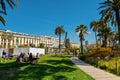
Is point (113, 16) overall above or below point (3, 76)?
above

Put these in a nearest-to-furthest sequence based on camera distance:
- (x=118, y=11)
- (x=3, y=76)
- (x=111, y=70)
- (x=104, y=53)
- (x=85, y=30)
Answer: (x=3, y=76)
(x=111, y=70)
(x=104, y=53)
(x=118, y=11)
(x=85, y=30)

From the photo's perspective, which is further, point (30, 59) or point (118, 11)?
point (118, 11)

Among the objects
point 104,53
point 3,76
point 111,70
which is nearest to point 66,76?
point 3,76

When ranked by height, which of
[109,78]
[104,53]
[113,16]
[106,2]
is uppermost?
[106,2]

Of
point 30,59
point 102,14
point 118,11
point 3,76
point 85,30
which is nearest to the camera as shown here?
point 3,76

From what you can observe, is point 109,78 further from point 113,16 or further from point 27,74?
point 113,16

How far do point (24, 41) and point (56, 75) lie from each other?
141 m

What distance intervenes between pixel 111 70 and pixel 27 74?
8.81 meters

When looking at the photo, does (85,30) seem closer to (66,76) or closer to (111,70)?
(111,70)

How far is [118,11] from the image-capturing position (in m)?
37.1

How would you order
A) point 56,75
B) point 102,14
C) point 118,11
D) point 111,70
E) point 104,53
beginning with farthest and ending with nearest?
1. point 102,14
2. point 118,11
3. point 104,53
4. point 111,70
5. point 56,75

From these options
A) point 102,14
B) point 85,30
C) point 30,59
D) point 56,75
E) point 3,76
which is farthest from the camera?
point 85,30

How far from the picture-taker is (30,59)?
24.0 m

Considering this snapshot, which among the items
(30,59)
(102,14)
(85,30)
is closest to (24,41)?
(85,30)
